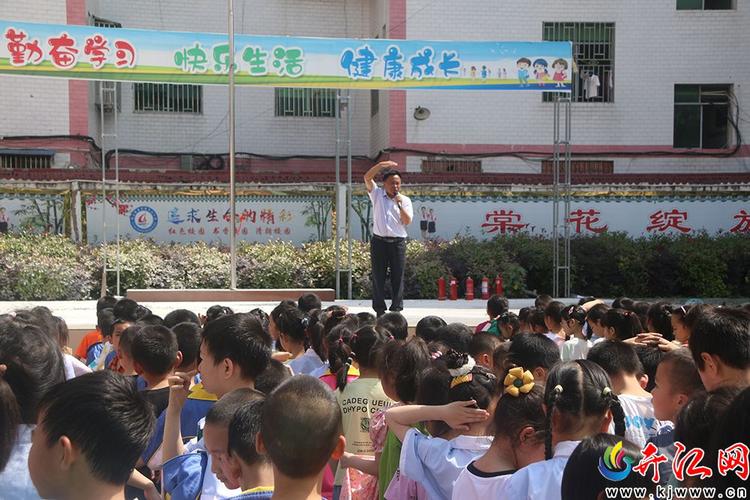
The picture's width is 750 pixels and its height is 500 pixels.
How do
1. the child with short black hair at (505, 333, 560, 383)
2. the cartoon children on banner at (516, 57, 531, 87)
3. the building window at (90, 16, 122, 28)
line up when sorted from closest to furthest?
the child with short black hair at (505, 333, 560, 383)
the cartoon children on banner at (516, 57, 531, 87)
the building window at (90, 16, 122, 28)

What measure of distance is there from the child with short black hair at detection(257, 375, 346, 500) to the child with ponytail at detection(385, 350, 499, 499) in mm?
662

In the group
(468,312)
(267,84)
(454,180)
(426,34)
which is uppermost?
(426,34)

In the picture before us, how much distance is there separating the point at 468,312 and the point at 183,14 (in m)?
12.0

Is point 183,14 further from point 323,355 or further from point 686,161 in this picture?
point 323,355

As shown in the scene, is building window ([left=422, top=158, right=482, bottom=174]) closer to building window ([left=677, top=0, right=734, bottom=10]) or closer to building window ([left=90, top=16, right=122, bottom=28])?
building window ([left=677, top=0, right=734, bottom=10])

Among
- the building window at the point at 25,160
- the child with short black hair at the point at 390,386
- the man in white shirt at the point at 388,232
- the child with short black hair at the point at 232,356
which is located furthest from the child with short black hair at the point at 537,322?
the building window at the point at 25,160

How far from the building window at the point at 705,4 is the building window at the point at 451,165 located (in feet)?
18.2

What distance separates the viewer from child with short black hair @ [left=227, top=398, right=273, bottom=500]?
8.26 ft

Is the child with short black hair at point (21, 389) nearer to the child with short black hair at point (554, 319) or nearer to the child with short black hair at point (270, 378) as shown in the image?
the child with short black hair at point (270, 378)

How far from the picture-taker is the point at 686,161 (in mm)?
18328

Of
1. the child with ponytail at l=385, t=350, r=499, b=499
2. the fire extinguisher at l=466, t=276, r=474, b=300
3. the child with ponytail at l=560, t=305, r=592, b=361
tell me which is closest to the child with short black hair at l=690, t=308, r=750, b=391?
the child with ponytail at l=385, t=350, r=499, b=499

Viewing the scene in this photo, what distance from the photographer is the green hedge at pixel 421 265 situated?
1190 centimetres

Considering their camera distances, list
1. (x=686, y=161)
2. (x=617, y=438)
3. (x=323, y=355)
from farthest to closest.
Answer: (x=686, y=161) → (x=323, y=355) → (x=617, y=438)

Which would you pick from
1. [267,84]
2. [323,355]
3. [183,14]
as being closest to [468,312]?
[267,84]
